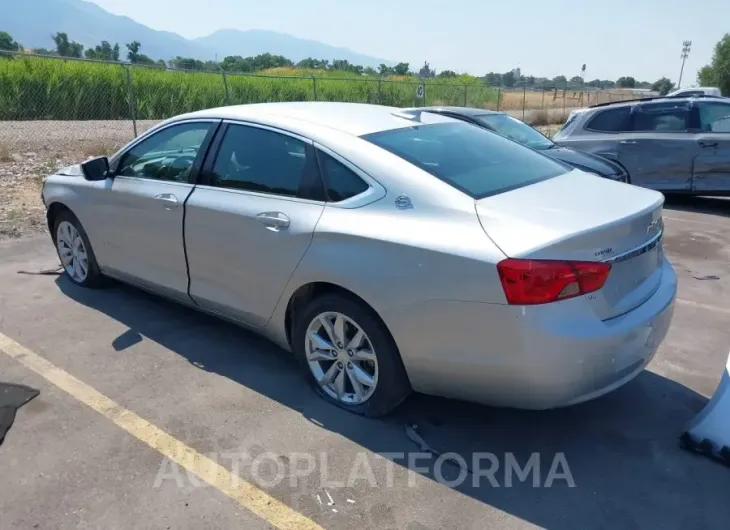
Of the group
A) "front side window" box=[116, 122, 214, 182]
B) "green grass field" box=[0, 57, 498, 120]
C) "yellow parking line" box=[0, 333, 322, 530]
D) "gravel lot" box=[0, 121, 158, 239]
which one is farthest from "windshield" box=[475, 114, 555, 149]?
"green grass field" box=[0, 57, 498, 120]

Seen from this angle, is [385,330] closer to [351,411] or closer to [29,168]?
[351,411]

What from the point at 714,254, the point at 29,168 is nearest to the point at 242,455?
the point at 714,254

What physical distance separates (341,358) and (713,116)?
8298 mm

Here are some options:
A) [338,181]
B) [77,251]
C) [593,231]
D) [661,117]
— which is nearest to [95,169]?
[77,251]

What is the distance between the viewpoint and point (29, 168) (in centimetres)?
1084

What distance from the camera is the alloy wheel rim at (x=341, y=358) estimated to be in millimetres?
3297

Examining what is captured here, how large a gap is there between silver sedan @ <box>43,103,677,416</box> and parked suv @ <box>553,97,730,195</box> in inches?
246

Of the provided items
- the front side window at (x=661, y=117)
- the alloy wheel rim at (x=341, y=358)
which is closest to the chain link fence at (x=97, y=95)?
the front side window at (x=661, y=117)

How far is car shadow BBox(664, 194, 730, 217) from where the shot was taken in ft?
30.2

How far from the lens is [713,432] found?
124 inches

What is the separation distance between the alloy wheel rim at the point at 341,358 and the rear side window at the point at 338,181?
631mm

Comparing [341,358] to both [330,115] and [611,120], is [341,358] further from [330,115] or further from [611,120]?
[611,120]

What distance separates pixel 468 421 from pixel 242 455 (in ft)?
3.96

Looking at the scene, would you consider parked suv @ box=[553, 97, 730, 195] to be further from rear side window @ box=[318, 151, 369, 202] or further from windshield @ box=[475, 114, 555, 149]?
rear side window @ box=[318, 151, 369, 202]
